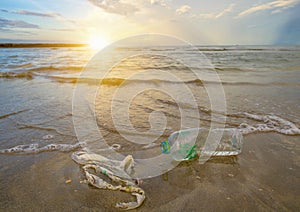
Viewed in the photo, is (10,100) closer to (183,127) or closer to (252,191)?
(183,127)

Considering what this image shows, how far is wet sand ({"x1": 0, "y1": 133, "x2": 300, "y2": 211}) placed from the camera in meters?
1.63

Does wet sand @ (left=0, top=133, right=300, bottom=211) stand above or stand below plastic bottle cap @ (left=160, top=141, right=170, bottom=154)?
below

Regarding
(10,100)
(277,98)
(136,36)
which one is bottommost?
(10,100)

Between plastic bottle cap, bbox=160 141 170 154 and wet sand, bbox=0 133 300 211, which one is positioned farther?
plastic bottle cap, bbox=160 141 170 154

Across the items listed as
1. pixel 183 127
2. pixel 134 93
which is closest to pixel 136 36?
pixel 134 93

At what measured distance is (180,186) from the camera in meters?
1.87

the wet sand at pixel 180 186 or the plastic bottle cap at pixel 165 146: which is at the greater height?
the plastic bottle cap at pixel 165 146

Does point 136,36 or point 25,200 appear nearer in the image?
point 25,200

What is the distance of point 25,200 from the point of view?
1.67 meters

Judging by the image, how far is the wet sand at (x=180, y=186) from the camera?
5.36ft

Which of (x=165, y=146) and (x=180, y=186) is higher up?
(x=165, y=146)

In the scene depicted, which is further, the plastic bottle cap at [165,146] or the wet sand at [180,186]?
the plastic bottle cap at [165,146]

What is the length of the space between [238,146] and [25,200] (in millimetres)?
2686

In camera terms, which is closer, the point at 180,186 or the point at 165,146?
the point at 180,186
